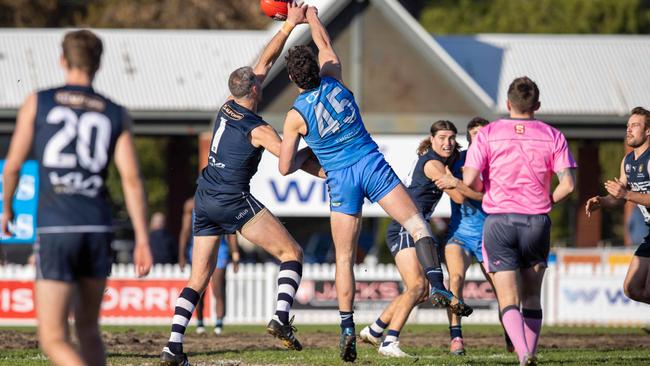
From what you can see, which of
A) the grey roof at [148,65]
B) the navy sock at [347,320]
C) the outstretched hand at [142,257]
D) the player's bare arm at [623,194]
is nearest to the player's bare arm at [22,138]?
the outstretched hand at [142,257]

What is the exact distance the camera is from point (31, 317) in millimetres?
20969

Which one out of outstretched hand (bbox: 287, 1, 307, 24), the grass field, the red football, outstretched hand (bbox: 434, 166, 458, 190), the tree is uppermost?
the tree

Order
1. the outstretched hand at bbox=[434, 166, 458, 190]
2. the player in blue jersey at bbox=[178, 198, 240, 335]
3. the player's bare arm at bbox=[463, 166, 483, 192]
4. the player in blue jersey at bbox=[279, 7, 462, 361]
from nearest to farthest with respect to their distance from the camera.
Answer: the player's bare arm at bbox=[463, 166, 483, 192] < the player in blue jersey at bbox=[279, 7, 462, 361] < the outstretched hand at bbox=[434, 166, 458, 190] < the player in blue jersey at bbox=[178, 198, 240, 335]

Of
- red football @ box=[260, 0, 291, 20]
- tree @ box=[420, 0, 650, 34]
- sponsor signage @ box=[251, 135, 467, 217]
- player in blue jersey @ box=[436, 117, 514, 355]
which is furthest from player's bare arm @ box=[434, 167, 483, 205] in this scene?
tree @ box=[420, 0, 650, 34]

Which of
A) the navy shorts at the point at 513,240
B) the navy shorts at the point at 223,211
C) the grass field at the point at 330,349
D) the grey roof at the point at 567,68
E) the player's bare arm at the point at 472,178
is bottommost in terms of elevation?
the grass field at the point at 330,349

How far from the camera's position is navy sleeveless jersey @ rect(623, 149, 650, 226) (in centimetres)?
1115

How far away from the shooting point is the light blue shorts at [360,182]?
9781mm

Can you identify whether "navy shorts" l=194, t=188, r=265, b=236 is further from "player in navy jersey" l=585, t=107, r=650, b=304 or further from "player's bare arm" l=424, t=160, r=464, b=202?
"player in navy jersey" l=585, t=107, r=650, b=304

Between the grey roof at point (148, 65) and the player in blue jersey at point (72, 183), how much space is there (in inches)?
826

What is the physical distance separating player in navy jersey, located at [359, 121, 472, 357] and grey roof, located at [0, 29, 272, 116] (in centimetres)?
1626

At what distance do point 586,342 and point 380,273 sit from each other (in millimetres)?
6754

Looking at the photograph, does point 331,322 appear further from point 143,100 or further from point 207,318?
point 143,100

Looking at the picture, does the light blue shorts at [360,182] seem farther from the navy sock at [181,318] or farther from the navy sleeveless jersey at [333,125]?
the navy sock at [181,318]

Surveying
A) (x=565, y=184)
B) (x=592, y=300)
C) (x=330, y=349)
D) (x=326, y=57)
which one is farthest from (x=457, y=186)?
(x=592, y=300)
